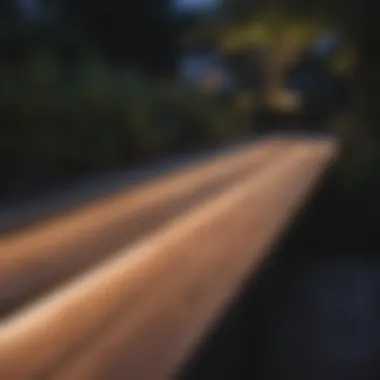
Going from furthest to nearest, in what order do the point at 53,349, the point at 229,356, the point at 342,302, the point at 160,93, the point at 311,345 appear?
the point at 160,93 → the point at 342,302 → the point at 311,345 → the point at 229,356 → the point at 53,349

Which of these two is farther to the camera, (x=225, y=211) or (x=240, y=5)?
(x=240, y=5)

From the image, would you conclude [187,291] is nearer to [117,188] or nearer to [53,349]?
[53,349]

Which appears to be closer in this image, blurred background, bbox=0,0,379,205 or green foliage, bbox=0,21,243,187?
green foliage, bbox=0,21,243,187

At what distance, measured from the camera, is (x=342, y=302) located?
6.87 meters

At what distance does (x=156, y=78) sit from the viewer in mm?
14430

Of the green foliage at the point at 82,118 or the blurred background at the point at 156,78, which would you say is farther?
the blurred background at the point at 156,78

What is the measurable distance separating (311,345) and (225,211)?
1.32m

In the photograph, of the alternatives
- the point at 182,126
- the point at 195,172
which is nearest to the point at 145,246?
the point at 195,172

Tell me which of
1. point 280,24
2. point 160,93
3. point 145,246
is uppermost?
point 280,24

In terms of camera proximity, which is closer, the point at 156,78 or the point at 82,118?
the point at 82,118

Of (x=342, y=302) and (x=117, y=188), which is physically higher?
(x=117, y=188)

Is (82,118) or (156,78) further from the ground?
(156,78)

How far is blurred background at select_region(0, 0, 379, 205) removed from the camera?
19.7ft

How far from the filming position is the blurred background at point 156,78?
236 inches
